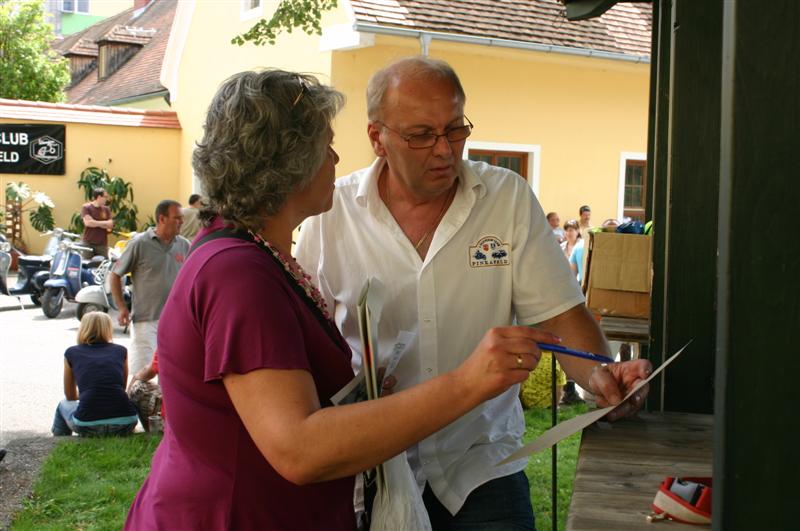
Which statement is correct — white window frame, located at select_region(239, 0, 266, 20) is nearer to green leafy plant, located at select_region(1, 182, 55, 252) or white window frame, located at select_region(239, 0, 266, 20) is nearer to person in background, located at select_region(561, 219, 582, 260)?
green leafy plant, located at select_region(1, 182, 55, 252)

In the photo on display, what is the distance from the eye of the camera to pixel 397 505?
216cm

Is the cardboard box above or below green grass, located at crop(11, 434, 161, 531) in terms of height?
above

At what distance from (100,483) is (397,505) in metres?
4.65

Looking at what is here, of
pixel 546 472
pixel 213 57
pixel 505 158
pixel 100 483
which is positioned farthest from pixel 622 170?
pixel 100 483

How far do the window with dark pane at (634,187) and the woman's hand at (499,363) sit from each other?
55.0 ft

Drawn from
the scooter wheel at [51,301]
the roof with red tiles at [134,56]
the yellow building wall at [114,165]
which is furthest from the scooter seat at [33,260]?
the roof with red tiles at [134,56]

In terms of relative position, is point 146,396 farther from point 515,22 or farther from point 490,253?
point 515,22

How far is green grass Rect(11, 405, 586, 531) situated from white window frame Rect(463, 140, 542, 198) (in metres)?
9.17

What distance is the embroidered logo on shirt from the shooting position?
2.62 metres

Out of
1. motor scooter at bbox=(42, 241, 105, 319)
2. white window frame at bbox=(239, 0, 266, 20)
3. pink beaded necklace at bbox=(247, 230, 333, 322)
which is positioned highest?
white window frame at bbox=(239, 0, 266, 20)

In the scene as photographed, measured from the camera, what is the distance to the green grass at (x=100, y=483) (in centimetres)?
566

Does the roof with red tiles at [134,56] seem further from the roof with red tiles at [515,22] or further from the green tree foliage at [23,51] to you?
the roof with red tiles at [515,22]

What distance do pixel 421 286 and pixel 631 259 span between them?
9.43 feet

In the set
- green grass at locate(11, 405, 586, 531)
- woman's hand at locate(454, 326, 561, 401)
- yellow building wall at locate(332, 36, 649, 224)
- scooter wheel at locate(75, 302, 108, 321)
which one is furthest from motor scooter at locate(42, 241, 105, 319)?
woman's hand at locate(454, 326, 561, 401)
